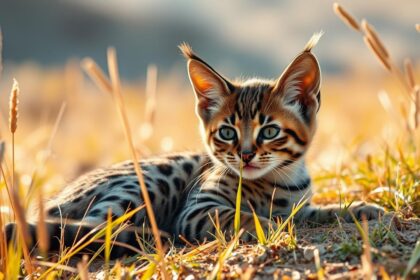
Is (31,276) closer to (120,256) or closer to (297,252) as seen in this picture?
(120,256)

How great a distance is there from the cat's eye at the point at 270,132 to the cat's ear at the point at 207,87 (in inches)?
17.1

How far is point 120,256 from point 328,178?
1.75 m

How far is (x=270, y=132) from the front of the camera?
4.14 metres

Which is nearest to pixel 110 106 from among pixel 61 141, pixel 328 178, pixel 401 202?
pixel 61 141

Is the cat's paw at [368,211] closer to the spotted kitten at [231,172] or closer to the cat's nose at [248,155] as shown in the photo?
the spotted kitten at [231,172]

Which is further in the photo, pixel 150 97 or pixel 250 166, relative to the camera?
pixel 150 97

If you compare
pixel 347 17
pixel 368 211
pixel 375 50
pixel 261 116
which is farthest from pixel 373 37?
pixel 368 211

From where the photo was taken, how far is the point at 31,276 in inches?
119

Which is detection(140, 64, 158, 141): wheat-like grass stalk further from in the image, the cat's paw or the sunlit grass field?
the cat's paw

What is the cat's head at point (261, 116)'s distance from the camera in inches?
161

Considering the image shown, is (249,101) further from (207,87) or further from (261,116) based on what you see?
(207,87)

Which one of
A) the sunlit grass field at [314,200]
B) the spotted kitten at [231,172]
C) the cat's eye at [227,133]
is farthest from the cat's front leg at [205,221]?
the cat's eye at [227,133]

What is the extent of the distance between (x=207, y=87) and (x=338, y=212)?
3.88 ft

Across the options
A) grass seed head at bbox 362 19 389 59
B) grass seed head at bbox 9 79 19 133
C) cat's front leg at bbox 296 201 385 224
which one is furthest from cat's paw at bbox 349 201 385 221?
grass seed head at bbox 9 79 19 133
